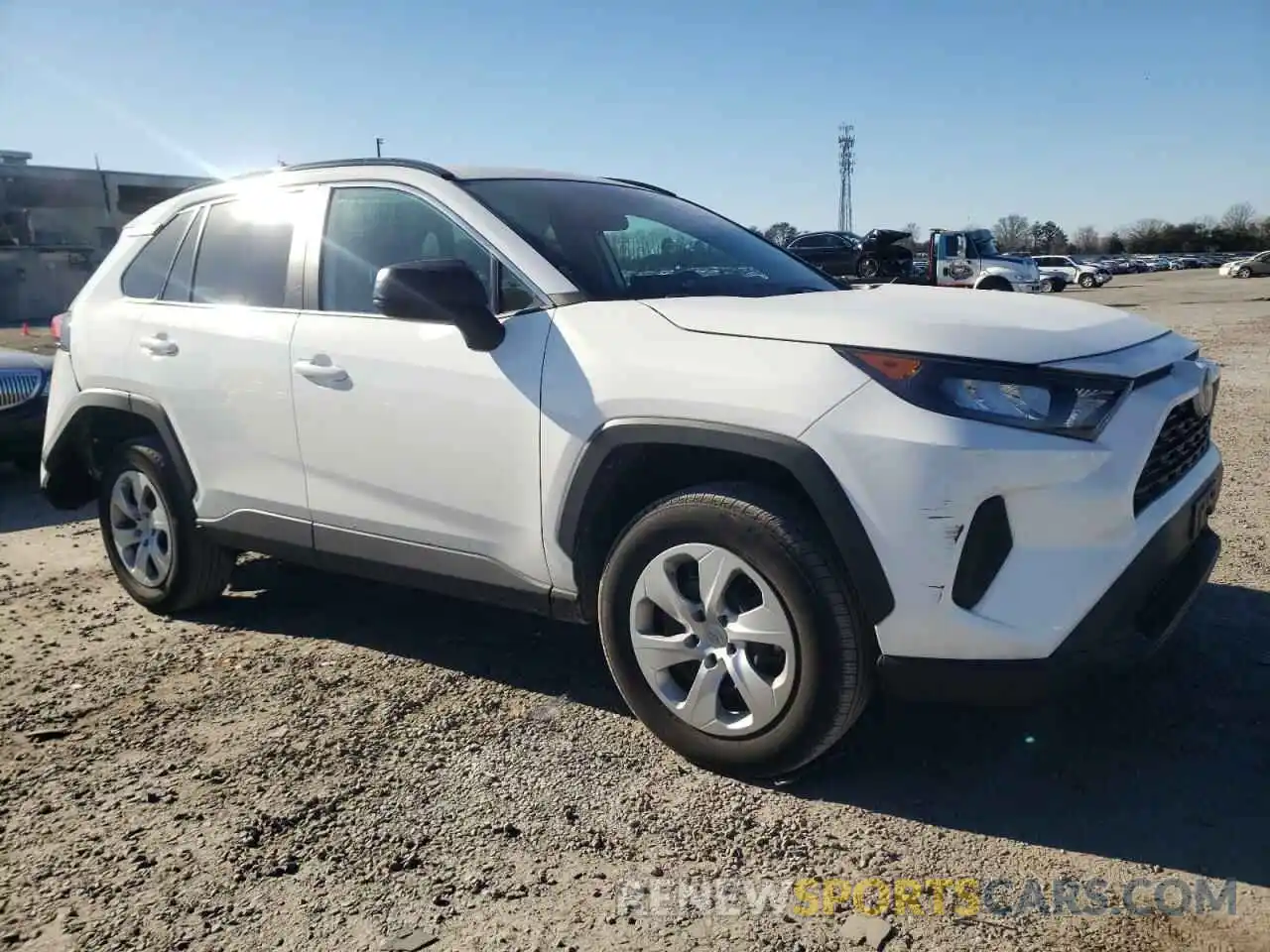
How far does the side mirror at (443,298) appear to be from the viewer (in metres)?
2.94

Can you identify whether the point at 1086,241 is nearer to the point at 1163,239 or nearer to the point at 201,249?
the point at 1163,239

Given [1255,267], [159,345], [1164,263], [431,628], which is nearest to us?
[159,345]

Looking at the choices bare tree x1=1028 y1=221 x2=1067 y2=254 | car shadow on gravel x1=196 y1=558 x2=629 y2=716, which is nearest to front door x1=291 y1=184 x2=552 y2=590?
car shadow on gravel x1=196 y1=558 x2=629 y2=716

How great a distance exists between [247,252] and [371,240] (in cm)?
67

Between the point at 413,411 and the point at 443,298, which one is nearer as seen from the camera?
the point at 443,298

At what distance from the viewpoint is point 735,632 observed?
2.71 m

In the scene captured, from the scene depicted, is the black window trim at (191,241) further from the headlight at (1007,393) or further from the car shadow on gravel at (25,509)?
the headlight at (1007,393)

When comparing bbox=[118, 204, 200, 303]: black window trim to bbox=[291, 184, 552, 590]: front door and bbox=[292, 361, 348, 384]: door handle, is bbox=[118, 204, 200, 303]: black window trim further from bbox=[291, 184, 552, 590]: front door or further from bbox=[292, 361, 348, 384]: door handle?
bbox=[292, 361, 348, 384]: door handle

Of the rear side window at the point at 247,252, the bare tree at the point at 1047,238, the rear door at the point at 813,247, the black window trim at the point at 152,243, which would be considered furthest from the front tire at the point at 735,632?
the bare tree at the point at 1047,238

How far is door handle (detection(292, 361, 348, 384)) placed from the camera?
3.41m

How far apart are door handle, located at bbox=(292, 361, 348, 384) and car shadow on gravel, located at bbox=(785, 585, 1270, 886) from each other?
195cm

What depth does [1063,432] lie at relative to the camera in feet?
7.83

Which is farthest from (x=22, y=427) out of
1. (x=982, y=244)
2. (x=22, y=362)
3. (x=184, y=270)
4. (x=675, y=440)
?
(x=982, y=244)

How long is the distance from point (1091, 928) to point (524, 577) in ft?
5.75
